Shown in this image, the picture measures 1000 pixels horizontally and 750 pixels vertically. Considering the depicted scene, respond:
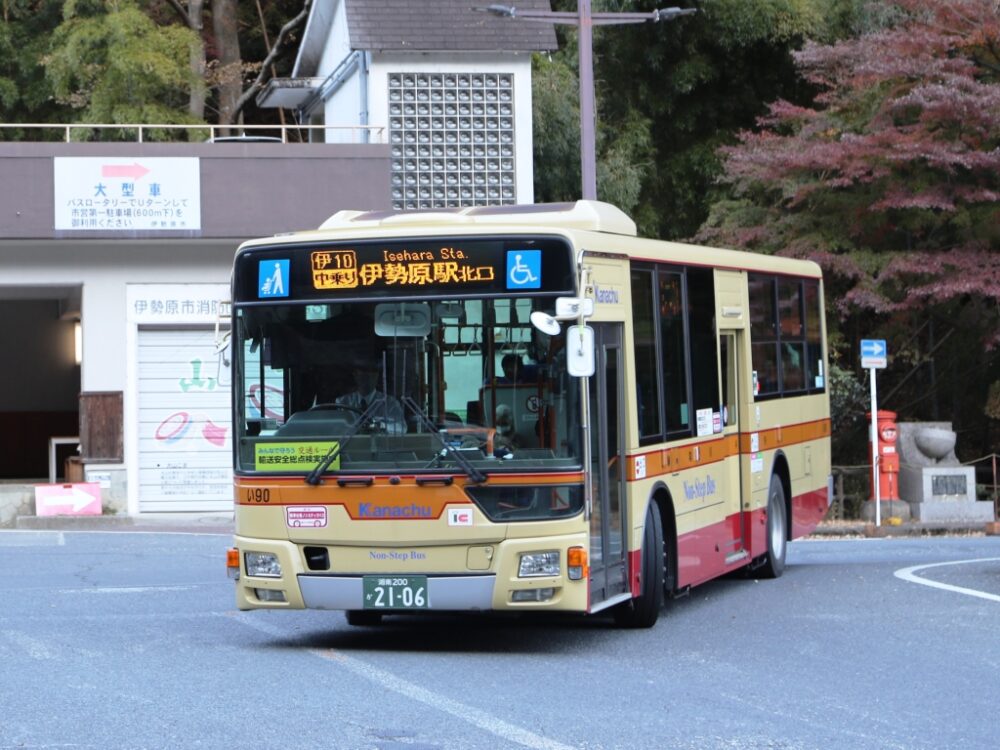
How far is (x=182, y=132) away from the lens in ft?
119

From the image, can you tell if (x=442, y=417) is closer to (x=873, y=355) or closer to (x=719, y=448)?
(x=719, y=448)

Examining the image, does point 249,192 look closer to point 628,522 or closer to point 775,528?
point 775,528

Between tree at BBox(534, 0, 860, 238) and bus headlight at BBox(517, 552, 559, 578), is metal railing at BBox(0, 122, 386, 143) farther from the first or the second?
bus headlight at BBox(517, 552, 559, 578)

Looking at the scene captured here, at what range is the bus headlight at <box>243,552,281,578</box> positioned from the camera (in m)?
11.4

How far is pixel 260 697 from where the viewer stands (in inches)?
Result: 378

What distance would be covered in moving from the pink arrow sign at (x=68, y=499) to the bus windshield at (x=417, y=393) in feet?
51.7

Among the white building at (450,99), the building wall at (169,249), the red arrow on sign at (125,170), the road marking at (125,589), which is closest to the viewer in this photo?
the road marking at (125,589)

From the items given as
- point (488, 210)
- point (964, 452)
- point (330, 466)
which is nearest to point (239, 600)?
point (330, 466)

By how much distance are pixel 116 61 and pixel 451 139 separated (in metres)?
7.96

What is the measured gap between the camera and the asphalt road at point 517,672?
8.63m

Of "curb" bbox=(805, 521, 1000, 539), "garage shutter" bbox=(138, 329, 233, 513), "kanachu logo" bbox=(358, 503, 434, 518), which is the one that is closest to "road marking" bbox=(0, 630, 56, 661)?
"kanachu logo" bbox=(358, 503, 434, 518)

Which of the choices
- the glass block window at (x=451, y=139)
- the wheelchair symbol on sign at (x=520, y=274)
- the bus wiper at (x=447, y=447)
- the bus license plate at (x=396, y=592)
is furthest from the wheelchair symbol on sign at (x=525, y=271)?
the glass block window at (x=451, y=139)

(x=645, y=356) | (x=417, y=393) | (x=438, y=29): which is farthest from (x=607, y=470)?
(x=438, y=29)

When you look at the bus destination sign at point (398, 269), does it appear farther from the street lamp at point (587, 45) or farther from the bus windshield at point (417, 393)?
the street lamp at point (587, 45)
